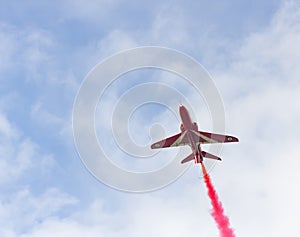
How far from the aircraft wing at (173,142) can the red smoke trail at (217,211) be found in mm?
10921

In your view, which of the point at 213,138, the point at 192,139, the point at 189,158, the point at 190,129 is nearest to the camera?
the point at 190,129

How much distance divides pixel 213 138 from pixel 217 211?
26362 millimetres

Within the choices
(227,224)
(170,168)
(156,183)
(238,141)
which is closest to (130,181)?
(156,183)

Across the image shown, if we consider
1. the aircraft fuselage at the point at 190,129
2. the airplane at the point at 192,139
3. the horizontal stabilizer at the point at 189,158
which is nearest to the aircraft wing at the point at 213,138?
the airplane at the point at 192,139

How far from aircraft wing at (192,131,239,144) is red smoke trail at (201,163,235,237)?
8.90m

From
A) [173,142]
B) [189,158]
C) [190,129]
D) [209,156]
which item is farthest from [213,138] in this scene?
[190,129]

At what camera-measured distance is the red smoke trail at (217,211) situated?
139m

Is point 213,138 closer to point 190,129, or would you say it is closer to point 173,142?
point 173,142

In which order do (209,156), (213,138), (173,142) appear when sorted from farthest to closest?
1. (209,156)
2. (213,138)
3. (173,142)

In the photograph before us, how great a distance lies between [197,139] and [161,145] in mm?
15427

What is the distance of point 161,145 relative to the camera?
15450cm

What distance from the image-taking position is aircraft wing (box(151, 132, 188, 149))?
5761 inches

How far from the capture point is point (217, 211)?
14238 centimetres

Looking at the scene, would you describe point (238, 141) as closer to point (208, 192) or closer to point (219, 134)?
point (219, 134)
